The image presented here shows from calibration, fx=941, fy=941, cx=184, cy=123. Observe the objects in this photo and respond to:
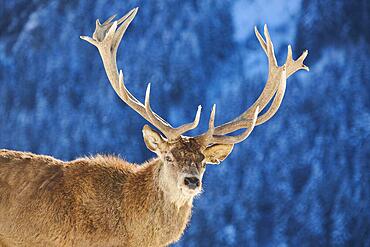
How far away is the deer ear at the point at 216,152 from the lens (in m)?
7.23

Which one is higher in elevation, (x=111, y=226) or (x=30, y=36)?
(x=30, y=36)

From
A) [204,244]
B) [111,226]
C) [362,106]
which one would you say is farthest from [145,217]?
[362,106]

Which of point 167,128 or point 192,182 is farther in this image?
point 167,128

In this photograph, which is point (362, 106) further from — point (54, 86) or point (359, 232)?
point (54, 86)

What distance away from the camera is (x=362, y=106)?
12133 mm

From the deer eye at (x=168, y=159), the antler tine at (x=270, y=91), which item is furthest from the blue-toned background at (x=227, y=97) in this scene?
the deer eye at (x=168, y=159)

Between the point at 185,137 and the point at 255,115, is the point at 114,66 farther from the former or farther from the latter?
the point at 255,115

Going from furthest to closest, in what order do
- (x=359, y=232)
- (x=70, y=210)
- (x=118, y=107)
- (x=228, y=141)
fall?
(x=118, y=107) → (x=359, y=232) → (x=228, y=141) → (x=70, y=210)

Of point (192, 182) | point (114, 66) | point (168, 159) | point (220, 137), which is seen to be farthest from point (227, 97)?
point (192, 182)

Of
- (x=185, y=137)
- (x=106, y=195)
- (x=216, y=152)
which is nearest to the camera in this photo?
(x=106, y=195)

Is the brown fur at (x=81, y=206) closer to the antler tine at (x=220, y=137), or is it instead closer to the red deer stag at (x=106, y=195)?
the red deer stag at (x=106, y=195)

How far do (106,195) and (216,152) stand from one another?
94 centimetres

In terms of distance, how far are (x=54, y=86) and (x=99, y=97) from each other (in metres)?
0.67

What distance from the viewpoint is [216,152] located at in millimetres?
7277
